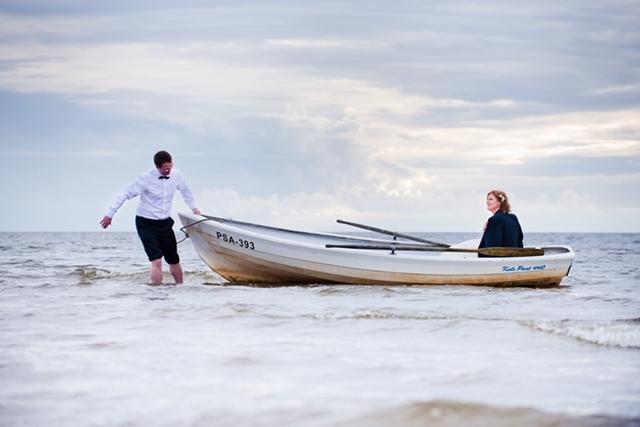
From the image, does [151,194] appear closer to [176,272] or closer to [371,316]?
[176,272]

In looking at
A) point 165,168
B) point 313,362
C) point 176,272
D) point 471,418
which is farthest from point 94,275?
point 471,418

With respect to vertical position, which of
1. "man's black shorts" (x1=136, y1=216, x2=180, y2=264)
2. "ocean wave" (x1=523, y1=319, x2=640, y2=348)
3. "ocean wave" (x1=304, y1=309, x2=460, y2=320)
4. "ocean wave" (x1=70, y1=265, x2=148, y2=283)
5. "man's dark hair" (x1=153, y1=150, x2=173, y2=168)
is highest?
"man's dark hair" (x1=153, y1=150, x2=173, y2=168)

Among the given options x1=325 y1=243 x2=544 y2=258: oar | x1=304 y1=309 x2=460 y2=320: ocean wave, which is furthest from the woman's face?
x1=304 y1=309 x2=460 y2=320: ocean wave

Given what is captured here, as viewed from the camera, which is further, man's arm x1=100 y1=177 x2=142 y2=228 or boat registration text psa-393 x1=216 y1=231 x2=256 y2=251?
boat registration text psa-393 x1=216 y1=231 x2=256 y2=251

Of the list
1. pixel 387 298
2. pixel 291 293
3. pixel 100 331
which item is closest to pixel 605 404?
pixel 100 331

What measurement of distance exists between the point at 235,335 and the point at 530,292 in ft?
19.7

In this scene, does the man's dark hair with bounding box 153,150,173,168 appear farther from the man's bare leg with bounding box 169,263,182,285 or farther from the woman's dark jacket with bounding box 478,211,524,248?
the woman's dark jacket with bounding box 478,211,524,248

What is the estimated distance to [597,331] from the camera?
6883mm

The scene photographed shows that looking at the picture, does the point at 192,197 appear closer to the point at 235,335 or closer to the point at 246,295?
the point at 246,295

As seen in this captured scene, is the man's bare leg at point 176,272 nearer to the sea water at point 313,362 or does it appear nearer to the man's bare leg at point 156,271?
the man's bare leg at point 156,271

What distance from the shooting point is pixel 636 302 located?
10.8m

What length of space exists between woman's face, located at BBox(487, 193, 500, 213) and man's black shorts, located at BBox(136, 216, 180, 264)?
473 cm

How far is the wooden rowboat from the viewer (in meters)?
11.6

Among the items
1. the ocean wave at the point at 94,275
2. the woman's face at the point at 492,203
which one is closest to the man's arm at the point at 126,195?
the ocean wave at the point at 94,275
